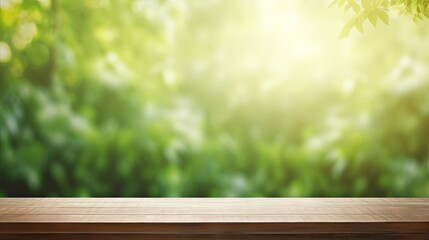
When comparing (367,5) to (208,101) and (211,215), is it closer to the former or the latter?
(211,215)

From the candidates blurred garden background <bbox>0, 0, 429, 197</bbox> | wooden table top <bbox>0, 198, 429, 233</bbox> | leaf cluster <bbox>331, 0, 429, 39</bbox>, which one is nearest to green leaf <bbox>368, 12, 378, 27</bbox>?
leaf cluster <bbox>331, 0, 429, 39</bbox>

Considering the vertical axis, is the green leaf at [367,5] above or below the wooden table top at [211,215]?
above

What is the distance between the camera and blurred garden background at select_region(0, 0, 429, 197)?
5051 mm

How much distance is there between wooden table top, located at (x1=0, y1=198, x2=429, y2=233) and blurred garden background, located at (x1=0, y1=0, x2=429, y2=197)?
2.62m

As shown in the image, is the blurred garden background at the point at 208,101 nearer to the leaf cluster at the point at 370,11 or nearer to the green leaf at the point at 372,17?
the leaf cluster at the point at 370,11

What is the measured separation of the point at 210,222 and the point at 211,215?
0.11m

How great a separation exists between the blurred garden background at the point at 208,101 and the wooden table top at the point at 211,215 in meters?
2.62

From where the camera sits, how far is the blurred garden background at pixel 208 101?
505 cm

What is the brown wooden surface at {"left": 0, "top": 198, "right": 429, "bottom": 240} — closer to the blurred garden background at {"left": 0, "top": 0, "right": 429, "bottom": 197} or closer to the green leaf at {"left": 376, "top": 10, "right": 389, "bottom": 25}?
the green leaf at {"left": 376, "top": 10, "right": 389, "bottom": 25}

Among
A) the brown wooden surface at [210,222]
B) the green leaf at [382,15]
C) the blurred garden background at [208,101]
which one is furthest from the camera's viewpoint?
the blurred garden background at [208,101]

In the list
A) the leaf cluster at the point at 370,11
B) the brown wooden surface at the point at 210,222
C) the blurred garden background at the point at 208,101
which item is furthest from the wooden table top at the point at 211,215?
the blurred garden background at the point at 208,101

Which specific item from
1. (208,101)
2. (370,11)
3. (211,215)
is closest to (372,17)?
(370,11)

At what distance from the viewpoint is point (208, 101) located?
17.3 feet

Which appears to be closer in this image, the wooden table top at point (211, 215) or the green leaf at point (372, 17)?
the wooden table top at point (211, 215)
